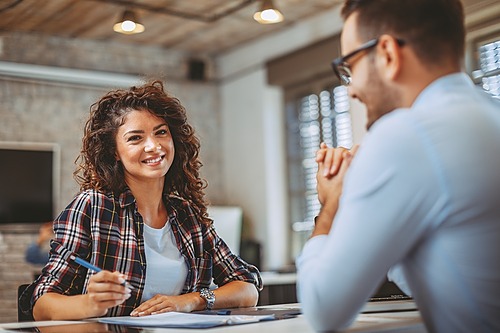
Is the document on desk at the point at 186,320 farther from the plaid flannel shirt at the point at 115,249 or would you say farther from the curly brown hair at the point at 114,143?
the curly brown hair at the point at 114,143

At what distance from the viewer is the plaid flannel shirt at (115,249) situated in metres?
1.88

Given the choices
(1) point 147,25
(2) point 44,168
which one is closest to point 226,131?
(1) point 147,25

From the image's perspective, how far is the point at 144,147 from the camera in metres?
2.16

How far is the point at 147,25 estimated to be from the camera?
230 inches

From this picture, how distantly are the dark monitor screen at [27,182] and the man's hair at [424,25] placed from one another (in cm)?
497

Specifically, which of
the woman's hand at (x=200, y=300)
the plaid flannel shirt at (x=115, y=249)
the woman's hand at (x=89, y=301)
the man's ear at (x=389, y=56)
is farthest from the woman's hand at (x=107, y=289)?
the man's ear at (x=389, y=56)

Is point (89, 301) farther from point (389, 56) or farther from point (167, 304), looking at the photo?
point (389, 56)

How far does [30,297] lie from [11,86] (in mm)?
4232

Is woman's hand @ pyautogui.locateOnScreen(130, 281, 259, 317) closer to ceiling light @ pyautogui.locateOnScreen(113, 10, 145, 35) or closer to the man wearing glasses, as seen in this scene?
the man wearing glasses

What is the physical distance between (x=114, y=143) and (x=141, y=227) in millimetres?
357

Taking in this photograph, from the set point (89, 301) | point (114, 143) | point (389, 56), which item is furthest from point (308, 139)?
point (389, 56)

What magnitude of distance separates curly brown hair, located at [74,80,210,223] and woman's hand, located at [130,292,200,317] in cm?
40

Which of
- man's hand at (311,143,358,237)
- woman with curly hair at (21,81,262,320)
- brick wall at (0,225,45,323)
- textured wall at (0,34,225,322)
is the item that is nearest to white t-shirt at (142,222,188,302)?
woman with curly hair at (21,81,262,320)

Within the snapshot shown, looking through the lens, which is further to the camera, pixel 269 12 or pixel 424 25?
pixel 269 12
